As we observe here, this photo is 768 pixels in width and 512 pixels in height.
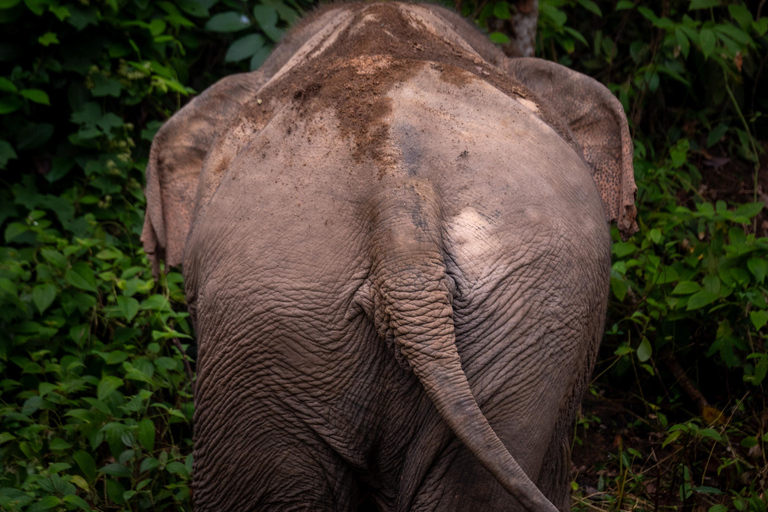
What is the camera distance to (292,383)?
1577 millimetres

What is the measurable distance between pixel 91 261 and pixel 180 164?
1.15m

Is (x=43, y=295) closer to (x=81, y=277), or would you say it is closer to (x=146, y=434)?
(x=81, y=277)

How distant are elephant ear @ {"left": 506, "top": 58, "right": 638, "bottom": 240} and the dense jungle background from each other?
0.90 meters

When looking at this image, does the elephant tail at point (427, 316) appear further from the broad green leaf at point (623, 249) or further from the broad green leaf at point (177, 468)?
the broad green leaf at point (623, 249)

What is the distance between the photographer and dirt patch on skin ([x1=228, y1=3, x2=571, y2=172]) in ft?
5.50

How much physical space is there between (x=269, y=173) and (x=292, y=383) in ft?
1.53

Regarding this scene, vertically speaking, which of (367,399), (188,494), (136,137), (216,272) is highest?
(216,272)

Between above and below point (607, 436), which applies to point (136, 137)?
above

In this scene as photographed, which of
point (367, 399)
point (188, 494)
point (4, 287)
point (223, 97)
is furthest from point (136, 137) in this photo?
point (367, 399)

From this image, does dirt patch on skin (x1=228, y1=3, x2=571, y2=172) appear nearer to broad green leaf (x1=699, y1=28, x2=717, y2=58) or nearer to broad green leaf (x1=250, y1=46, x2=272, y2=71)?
broad green leaf (x1=250, y1=46, x2=272, y2=71)

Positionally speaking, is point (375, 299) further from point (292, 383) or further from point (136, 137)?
point (136, 137)

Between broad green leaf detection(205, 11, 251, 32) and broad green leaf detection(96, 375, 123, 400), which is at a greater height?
broad green leaf detection(205, 11, 251, 32)

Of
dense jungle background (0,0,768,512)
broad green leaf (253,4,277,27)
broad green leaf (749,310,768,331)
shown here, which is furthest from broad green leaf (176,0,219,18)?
broad green leaf (749,310,768,331)

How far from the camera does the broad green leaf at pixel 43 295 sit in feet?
9.25
